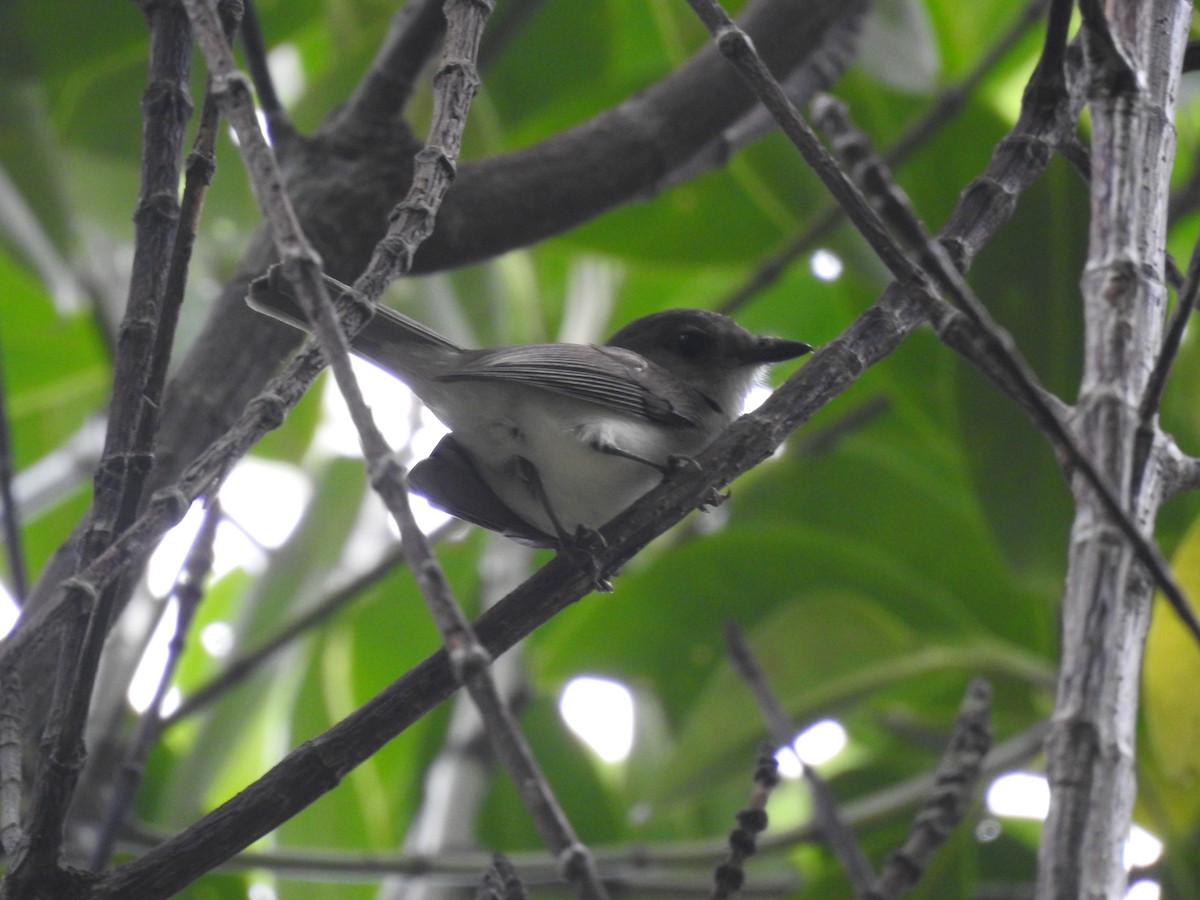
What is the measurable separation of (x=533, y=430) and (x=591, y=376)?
204mm

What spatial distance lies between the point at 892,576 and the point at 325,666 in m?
2.00

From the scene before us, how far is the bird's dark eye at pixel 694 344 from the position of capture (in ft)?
13.2

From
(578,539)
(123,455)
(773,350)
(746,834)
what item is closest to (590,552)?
(578,539)

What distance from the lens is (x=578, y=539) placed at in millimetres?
2496

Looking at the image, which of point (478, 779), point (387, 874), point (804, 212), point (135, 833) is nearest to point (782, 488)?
point (804, 212)

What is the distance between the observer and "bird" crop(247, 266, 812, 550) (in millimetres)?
3309

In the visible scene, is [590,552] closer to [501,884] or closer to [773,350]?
[501,884]

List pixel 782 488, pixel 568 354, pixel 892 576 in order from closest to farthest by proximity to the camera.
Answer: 1. pixel 568 354
2. pixel 892 576
3. pixel 782 488

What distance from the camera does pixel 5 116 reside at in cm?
399

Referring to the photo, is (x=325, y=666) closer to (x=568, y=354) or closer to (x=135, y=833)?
(x=135, y=833)

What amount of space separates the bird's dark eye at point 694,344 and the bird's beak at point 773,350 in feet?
0.43

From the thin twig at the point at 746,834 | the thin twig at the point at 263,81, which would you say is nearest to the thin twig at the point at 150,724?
the thin twig at the point at 263,81

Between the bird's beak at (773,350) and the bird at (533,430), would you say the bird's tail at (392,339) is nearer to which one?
the bird at (533,430)

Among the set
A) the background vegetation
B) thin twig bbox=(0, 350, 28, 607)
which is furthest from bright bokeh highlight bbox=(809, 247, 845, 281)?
thin twig bbox=(0, 350, 28, 607)
